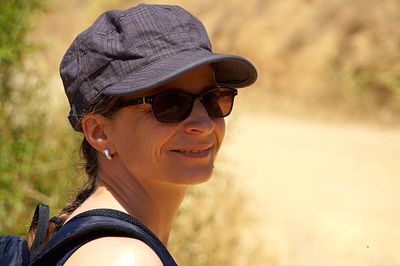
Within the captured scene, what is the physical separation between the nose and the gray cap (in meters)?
0.12

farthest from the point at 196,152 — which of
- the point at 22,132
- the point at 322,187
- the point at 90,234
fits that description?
the point at 322,187

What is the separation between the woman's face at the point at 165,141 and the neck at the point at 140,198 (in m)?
0.03

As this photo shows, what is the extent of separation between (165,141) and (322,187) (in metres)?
6.89

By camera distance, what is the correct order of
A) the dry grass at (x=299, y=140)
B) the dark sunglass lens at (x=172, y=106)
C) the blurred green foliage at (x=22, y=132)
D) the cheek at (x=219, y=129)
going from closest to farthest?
the dark sunglass lens at (x=172, y=106), the cheek at (x=219, y=129), the blurred green foliage at (x=22, y=132), the dry grass at (x=299, y=140)

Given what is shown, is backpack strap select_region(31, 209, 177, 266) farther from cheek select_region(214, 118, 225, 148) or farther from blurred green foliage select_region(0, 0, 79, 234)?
blurred green foliage select_region(0, 0, 79, 234)

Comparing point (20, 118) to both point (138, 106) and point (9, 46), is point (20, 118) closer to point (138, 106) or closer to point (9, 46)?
point (9, 46)

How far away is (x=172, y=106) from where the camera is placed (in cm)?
164

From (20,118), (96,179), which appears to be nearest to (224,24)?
(20,118)

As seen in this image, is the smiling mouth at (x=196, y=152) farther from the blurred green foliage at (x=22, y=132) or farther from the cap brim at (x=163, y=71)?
the blurred green foliage at (x=22, y=132)

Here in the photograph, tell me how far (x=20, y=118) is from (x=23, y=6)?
1.89 feet

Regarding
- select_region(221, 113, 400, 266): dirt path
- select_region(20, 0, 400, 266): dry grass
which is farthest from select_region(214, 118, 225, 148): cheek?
select_region(221, 113, 400, 266): dirt path

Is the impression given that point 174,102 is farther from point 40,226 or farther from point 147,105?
point 40,226

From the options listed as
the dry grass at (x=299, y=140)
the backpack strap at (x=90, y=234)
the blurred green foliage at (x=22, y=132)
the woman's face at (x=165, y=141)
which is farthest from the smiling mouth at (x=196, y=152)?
the dry grass at (x=299, y=140)

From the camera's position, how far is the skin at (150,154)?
1694 millimetres
